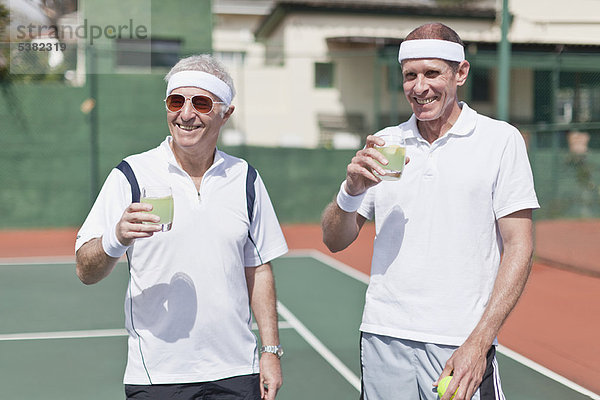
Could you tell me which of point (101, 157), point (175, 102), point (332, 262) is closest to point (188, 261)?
point (175, 102)

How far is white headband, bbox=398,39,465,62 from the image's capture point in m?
2.36

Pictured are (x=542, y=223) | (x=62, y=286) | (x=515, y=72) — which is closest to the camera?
(x=62, y=286)

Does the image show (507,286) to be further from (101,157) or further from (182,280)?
(101,157)

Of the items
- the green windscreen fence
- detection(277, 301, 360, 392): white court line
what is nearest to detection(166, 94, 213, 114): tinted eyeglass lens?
detection(277, 301, 360, 392): white court line

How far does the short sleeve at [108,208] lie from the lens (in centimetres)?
239

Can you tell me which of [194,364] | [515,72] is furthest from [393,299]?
[515,72]

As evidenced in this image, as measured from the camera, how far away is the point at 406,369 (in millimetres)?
2449

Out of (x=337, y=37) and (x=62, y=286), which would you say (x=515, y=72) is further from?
(x=62, y=286)

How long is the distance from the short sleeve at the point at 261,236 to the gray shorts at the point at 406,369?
1.55 feet

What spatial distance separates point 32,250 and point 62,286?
372 cm

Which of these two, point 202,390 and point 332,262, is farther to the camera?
point 332,262

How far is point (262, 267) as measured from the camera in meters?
2.63

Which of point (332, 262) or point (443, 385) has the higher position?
point (443, 385)

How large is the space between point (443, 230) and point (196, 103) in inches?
37.9
